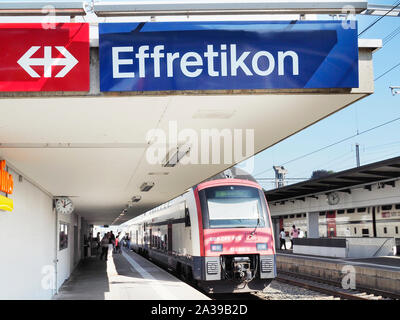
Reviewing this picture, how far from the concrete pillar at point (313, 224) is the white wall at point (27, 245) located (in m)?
Answer: 20.5

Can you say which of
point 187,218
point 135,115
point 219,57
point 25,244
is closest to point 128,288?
point 187,218

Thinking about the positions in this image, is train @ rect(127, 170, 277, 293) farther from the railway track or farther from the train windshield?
the railway track

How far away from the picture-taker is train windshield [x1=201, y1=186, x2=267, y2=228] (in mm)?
13859

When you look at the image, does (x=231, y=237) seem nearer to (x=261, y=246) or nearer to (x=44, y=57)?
(x=261, y=246)

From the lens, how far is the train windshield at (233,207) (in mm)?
13859

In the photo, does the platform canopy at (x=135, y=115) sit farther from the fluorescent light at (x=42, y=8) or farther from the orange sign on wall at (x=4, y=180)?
the fluorescent light at (x=42, y=8)

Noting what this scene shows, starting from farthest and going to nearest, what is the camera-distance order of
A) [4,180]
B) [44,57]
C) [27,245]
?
[27,245], [4,180], [44,57]

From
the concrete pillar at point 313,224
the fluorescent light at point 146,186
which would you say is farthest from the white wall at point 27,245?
the concrete pillar at point 313,224

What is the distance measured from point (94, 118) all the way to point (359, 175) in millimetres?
17663

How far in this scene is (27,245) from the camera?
875 centimetres

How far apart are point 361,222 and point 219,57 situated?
2249 cm

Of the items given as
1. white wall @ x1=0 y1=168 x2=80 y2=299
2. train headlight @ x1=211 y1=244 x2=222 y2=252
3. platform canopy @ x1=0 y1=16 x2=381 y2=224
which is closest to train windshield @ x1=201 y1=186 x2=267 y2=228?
train headlight @ x1=211 y1=244 x2=222 y2=252
